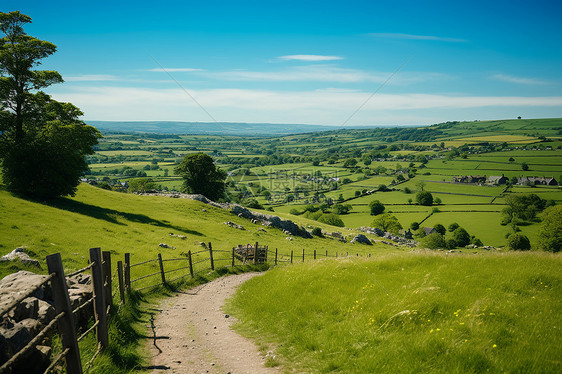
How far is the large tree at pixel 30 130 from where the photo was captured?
33.5 meters

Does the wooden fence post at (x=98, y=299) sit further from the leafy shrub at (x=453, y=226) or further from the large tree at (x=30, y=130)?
the leafy shrub at (x=453, y=226)

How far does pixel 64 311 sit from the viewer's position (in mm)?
6312

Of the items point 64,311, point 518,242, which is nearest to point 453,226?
point 518,242

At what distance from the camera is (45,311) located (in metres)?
7.50

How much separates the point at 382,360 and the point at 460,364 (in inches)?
66.4

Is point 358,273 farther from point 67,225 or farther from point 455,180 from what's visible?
point 455,180

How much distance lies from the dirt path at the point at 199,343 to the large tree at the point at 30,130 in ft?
92.9

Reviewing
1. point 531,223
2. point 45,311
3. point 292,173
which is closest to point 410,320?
point 45,311

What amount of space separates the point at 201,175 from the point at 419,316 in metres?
63.6

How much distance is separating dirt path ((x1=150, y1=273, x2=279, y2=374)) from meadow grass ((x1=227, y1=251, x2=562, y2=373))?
739mm

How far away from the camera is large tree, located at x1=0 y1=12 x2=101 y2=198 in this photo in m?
33.5

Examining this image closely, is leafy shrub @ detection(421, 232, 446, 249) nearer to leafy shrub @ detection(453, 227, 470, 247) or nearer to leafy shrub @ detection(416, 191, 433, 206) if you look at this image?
leafy shrub @ detection(453, 227, 470, 247)

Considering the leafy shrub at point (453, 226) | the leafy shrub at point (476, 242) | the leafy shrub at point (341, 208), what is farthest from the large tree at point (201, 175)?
the leafy shrub at point (453, 226)

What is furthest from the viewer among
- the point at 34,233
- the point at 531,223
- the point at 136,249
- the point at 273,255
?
the point at 531,223
